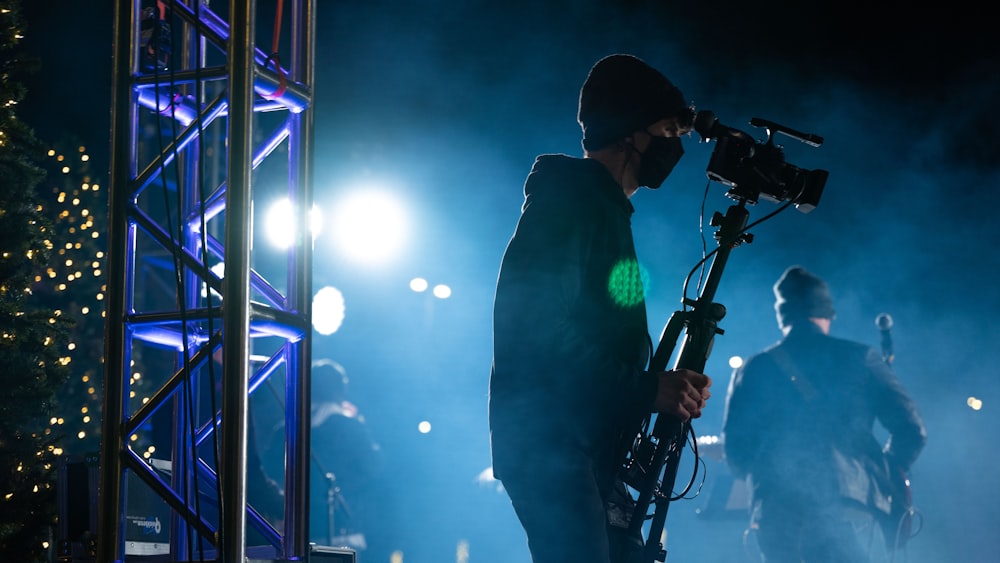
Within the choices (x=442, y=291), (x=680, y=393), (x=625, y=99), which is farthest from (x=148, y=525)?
(x=442, y=291)

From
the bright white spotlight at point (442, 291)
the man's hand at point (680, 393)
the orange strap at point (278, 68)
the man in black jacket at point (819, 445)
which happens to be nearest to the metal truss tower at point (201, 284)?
the orange strap at point (278, 68)

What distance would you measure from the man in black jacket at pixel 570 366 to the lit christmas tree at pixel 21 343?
3439 mm

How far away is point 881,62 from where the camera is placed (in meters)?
9.03

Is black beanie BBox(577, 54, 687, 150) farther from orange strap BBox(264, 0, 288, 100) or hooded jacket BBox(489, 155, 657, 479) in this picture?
orange strap BBox(264, 0, 288, 100)

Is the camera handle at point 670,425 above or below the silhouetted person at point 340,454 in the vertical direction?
above

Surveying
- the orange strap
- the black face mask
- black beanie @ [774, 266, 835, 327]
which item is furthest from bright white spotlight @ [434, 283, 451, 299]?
the black face mask

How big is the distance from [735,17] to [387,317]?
651 cm

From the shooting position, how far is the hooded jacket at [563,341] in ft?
8.59

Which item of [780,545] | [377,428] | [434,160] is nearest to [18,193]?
[780,545]

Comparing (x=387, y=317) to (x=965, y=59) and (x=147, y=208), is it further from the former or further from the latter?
(x=965, y=59)

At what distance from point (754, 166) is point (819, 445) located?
8.68ft

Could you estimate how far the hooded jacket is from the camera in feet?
8.59

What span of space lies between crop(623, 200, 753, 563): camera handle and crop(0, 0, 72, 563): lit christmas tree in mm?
3713

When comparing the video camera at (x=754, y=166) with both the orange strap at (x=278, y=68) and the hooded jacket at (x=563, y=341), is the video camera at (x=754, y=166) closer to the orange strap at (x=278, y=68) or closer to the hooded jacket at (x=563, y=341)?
the hooded jacket at (x=563, y=341)
